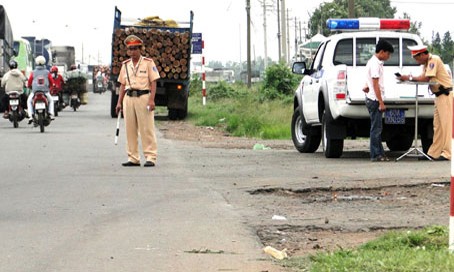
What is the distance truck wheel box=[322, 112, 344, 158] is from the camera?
1686cm

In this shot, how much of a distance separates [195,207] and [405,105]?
256 inches

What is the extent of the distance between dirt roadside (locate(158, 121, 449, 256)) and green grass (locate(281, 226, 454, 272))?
0.47 m

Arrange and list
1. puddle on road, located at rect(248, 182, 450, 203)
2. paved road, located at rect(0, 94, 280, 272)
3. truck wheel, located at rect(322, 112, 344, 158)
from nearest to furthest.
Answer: paved road, located at rect(0, 94, 280, 272), puddle on road, located at rect(248, 182, 450, 203), truck wheel, located at rect(322, 112, 344, 158)

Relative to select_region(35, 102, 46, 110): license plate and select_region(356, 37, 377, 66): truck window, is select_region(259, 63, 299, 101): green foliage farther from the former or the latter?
select_region(356, 37, 377, 66): truck window

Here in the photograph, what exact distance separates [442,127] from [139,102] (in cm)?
444

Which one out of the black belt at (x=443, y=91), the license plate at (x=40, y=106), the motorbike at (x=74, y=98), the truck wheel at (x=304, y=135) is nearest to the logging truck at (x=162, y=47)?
the license plate at (x=40, y=106)

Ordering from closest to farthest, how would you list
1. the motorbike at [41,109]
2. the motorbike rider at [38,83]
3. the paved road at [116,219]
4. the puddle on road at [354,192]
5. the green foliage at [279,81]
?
the paved road at [116,219], the puddle on road at [354,192], the motorbike at [41,109], the motorbike rider at [38,83], the green foliage at [279,81]

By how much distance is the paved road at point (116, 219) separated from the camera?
296 inches

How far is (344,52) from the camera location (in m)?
17.2

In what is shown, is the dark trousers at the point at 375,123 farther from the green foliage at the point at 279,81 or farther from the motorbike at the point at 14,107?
the green foliage at the point at 279,81

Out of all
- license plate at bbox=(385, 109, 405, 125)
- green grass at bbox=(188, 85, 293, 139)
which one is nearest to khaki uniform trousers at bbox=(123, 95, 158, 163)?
license plate at bbox=(385, 109, 405, 125)

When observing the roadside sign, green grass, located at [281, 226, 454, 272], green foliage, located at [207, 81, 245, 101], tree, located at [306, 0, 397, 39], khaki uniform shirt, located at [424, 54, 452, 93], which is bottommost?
green foliage, located at [207, 81, 245, 101]

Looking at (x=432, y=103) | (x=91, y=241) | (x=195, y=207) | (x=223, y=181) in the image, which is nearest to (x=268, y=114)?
(x=432, y=103)

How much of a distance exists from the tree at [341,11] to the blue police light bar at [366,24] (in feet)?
198
